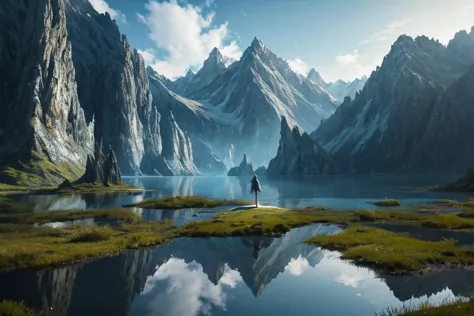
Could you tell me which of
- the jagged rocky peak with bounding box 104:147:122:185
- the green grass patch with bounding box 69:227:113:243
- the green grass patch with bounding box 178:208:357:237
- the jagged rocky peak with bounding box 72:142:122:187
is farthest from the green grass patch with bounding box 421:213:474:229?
the jagged rocky peak with bounding box 104:147:122:185

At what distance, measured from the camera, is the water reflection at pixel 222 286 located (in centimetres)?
2647

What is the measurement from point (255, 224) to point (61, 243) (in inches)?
1091

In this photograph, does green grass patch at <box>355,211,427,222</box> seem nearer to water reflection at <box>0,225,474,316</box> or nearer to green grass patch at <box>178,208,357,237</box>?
green grass patch at <box>178,208,357,237</box>

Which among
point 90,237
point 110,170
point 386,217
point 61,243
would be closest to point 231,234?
point 90,237

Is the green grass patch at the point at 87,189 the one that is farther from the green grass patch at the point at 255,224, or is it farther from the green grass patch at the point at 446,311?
the green grass patch at the point at 446,311

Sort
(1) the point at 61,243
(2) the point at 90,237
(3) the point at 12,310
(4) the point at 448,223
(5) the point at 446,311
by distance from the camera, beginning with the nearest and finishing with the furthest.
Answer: (5) the point at 446,311 → (3) the point at 12,310 → (1) the point at 61,243 → (2) the point at 90,237 → (4) the point at 448,223

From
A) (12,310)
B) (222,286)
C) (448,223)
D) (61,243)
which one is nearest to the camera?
(12,310)

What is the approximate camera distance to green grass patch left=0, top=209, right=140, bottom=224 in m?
68.9

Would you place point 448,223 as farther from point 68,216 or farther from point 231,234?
point 68,216

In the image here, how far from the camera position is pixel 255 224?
5981cm

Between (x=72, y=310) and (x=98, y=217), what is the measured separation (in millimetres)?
52637

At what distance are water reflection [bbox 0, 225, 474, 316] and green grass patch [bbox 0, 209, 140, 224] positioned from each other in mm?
33307

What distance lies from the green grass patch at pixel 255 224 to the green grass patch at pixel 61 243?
14.9ft

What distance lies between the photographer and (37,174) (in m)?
194
